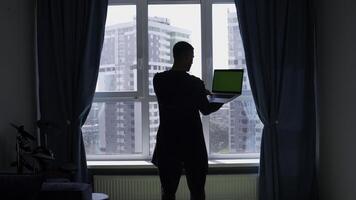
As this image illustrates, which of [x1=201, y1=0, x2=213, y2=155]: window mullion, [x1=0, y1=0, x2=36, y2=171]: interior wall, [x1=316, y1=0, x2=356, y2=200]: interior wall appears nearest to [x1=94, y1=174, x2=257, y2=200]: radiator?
[x1=316, y1=0, x2=356, y2=200]: interior wall

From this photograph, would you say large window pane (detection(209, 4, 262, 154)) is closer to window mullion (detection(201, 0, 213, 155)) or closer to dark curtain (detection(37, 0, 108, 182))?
window mullion (detection(201, 0, 213, 155))

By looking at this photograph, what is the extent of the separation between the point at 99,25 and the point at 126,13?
36 cm

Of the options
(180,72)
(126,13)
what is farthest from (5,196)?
(126,13)

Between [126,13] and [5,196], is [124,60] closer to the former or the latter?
[126,13]

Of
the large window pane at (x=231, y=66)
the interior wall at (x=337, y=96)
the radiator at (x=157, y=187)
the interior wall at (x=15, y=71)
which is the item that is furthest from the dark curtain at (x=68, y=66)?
the interior wall at (x=337, y=96)

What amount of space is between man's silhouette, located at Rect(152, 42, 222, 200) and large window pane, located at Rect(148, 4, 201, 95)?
147 centimetres

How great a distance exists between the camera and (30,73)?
13.5 feet

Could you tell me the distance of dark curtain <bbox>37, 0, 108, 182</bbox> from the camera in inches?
159

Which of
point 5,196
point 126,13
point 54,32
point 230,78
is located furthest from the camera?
point 126,13

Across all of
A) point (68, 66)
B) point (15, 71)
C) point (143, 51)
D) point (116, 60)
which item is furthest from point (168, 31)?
point (15, 71)

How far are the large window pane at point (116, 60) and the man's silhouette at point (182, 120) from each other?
1.50 meters

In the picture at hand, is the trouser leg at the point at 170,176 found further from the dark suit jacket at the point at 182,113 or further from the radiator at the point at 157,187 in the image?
the radiator at the point at 157,187

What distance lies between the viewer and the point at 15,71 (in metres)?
3.96

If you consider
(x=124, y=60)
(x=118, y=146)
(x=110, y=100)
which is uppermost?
(x=124, y=60)
